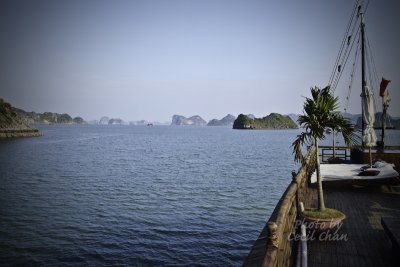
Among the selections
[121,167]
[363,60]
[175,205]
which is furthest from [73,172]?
[363,60]

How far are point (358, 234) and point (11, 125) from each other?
144 m

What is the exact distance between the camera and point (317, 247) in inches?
319

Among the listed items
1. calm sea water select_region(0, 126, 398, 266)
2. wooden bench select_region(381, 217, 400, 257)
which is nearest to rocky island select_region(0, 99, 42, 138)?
calm sea water select_region(0, 126, 398, 266)

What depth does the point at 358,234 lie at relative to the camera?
9000mm

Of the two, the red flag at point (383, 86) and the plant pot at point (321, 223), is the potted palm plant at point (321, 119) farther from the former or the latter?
the red flag at point (383, 86)

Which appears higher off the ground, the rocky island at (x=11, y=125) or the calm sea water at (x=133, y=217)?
the rocky island at (x=11, y=125)

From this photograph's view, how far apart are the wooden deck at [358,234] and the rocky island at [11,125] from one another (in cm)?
13310

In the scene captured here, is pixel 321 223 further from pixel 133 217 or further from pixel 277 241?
pixel 133 217

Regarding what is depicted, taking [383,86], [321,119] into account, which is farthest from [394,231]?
[383,86]

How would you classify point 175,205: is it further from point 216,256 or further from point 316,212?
point 316,212

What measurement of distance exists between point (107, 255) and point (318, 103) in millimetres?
12686

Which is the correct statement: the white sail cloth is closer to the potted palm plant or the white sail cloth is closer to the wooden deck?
the wooden deck

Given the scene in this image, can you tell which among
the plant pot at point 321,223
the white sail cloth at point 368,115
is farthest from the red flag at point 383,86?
the plant pot at point 321,223

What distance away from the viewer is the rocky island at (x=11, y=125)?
12067 centimetres
